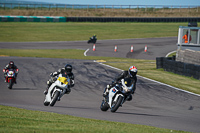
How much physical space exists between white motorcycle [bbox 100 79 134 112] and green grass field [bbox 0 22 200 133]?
1632 millimetres

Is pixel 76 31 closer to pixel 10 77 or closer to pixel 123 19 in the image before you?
pixel 123 19

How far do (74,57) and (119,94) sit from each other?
2084cm

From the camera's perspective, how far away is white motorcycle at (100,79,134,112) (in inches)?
430

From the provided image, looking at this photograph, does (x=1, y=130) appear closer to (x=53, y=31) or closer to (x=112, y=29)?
(x=53, y=31)

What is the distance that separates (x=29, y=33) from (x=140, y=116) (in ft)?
150

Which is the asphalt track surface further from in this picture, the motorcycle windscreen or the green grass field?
the green grass field

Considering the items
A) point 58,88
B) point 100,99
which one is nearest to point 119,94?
point 58,88

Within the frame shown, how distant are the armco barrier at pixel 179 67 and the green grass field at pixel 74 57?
39 centimetres

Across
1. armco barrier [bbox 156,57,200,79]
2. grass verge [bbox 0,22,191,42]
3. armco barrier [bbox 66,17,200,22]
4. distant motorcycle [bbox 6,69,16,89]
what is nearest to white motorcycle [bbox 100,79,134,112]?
distant motorcycle [bbox 6,69,16,89]

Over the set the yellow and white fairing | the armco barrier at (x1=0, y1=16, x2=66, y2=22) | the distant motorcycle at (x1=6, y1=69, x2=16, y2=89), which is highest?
the armco barrier at (x1=0, y1=16, x2=66, y2=22)

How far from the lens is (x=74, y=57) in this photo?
3155 cm

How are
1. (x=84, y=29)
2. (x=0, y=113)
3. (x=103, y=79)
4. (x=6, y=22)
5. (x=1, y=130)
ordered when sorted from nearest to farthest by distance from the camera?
(x=1, y=130) < (x=0, y=113) < (x=103, y=79) < (x=84, y=29) < (x=6, y=22)

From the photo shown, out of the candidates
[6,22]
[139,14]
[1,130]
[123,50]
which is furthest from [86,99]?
[139,14]

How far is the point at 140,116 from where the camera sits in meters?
11.0
